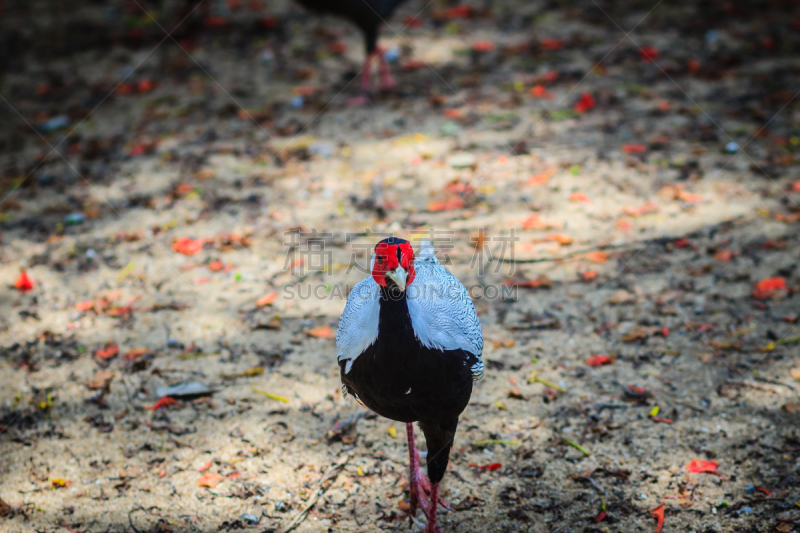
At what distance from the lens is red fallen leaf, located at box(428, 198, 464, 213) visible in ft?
18.5

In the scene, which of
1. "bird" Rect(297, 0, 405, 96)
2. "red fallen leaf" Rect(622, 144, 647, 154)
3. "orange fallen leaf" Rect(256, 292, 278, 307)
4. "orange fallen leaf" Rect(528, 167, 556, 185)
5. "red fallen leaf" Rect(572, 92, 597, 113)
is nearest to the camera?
"orange fallen leaf" Rect(256, 292, 278, 307)

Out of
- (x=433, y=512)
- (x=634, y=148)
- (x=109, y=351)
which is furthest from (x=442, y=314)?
(x=634, y=148)

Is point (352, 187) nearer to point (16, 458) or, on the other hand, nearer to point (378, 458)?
point (378, 458)

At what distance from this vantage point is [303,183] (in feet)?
20.0

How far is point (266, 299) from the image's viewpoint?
15.7 ft

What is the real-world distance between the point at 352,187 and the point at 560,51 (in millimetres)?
3873

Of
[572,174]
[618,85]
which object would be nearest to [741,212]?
[572,174]

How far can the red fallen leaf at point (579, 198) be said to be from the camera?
5.59 metres

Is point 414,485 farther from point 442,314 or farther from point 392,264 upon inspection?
point 392,264

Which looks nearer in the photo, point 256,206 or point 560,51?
point 256,206

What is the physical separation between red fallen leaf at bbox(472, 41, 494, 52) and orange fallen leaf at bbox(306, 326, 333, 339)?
5276 mm

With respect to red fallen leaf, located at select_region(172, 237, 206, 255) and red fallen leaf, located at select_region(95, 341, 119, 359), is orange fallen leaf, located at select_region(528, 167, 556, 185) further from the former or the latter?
red fallen leaf, located at select_region(95, 341, 119, 359)

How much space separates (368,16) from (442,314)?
209 inches

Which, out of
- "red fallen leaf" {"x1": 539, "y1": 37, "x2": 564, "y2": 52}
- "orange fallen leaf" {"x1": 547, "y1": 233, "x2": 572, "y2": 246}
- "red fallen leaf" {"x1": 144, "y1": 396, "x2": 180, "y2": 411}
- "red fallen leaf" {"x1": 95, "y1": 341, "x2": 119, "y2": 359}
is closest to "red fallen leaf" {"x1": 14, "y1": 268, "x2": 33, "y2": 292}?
"red fallen leaf" {"x1": 95, "y1": 341, "x2": 119, "y2": 359}
